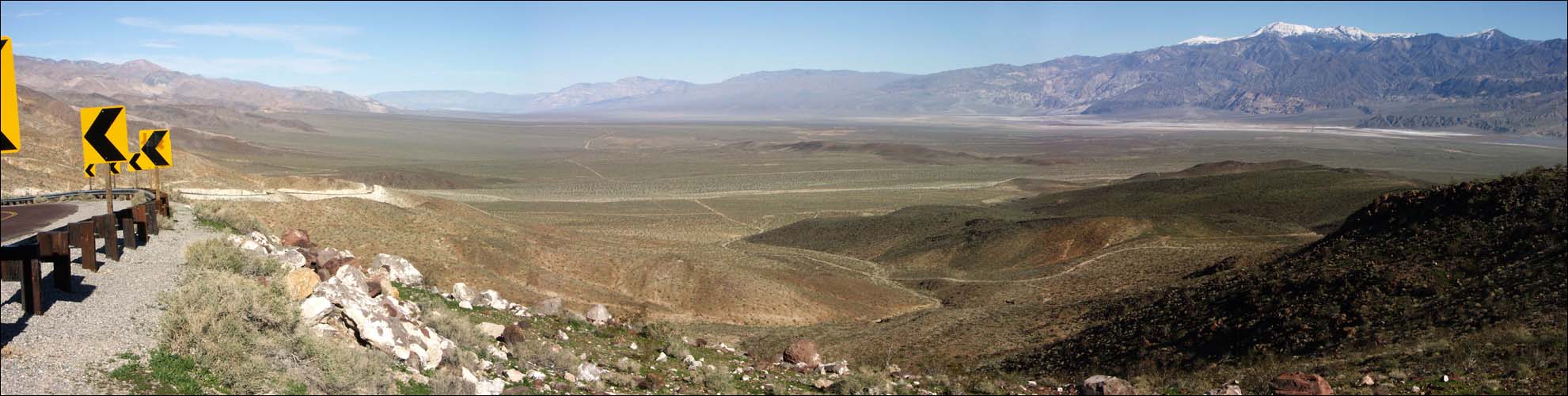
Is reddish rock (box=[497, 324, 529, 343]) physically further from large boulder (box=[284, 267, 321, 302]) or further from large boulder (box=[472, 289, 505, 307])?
large boulder (box=[472, 289, 505, 307])

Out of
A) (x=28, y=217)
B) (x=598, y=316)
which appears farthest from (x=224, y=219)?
(x=598, y=316)

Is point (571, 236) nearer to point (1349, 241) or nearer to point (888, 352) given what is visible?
point (888, 352)

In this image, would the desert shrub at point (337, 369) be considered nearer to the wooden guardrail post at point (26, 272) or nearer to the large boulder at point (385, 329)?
the large boulder at point (385, 329)

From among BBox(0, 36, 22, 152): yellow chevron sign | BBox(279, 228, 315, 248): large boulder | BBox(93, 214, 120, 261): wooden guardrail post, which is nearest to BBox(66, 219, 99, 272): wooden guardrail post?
BBox(93, 214, 120, 261): wooden guardrail post

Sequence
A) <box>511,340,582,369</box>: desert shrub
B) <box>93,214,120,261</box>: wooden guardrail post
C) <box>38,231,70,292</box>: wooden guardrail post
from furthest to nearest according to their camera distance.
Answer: <box>511,340,582,369</box>: desert shrub, <box>93,214,120,261</box>: wooden guardrail post, <box>38,231,70,292</box>: wooden guardrail post

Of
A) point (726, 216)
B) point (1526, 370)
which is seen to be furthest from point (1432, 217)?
point (726, 216)

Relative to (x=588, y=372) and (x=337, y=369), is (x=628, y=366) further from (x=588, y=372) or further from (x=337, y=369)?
(x=337, y=369)

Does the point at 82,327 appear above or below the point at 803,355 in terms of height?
above
